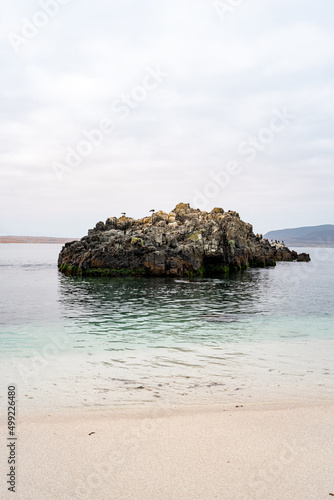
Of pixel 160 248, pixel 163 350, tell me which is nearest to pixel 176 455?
pixel 163 350

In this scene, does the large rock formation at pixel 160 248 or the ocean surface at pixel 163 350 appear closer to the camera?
the ocean surface at pixel 163 350

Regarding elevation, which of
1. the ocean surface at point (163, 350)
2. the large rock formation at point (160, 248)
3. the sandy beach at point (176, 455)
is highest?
the large rock formation at point (160, 248)

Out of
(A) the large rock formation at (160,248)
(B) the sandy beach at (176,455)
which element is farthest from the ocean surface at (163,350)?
(A) the large rock formation at (160,248)

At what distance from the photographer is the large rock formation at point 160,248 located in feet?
181

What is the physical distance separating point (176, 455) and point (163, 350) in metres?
9.68

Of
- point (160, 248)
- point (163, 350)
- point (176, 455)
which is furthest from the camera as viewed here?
point (160, 248)

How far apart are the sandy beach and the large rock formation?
46400mm

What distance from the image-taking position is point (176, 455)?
6.24 metres

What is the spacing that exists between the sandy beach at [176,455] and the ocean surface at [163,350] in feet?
5.06

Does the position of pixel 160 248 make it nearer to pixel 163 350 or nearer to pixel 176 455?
pixel 163 350

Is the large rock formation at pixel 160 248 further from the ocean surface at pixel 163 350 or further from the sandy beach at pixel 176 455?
the sandy beach at pixel 176 455

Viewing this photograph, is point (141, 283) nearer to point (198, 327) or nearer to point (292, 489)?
point (198, 327)

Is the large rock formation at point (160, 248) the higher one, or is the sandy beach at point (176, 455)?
the large rock formation at point (160, 248)

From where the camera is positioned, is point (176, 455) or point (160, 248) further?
point (160, 248)
